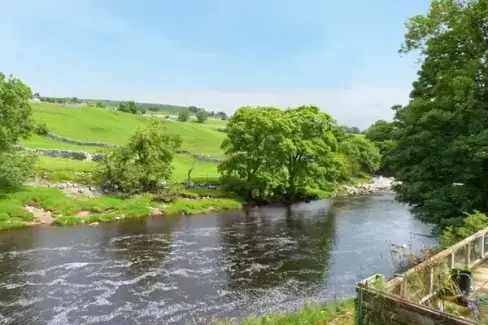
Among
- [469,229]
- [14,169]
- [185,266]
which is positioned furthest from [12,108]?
[469,229]

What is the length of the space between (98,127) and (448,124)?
255ft

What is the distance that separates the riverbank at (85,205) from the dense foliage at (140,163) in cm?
181

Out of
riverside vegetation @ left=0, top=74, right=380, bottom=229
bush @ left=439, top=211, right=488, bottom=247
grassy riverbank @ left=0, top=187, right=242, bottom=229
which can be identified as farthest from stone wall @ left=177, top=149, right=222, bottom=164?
bush @ left=439, top=211, right=488, bottom=247

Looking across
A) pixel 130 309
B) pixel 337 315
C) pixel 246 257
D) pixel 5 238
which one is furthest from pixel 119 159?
pixel 337 315

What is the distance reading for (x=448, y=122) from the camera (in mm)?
26469

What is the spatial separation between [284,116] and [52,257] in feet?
123

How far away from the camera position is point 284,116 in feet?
194

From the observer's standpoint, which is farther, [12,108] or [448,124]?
[12,108]

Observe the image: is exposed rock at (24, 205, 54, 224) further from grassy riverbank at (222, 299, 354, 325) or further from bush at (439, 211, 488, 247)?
bush at (439, 211, 488, 247)

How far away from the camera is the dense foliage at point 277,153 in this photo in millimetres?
56031

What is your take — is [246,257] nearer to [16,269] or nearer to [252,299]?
[252,299]

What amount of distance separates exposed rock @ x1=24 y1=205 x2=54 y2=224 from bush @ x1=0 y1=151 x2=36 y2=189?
3.52m

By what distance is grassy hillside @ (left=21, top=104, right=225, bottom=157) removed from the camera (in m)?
82.9

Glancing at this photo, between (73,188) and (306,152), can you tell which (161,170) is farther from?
(306,152)
